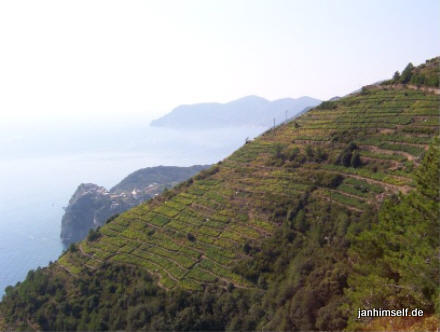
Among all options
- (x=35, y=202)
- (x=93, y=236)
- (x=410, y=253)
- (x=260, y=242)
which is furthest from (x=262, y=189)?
(x=35, y=202)

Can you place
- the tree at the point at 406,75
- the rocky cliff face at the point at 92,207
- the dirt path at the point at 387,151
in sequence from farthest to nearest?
the rocky cliff face at the point at 92,207
the tree at the point at 406,75
the dirt path at the point at 387,151

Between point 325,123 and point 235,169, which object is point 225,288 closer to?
point 235,169

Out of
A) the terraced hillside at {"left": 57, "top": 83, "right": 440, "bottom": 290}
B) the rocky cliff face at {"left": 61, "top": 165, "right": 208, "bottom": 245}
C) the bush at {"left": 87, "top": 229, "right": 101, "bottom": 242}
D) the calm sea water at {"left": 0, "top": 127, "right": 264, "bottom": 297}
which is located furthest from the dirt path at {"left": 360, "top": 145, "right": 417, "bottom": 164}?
the rocky cliff face at {"left": 61, "top": 165, "right": 208, "bottom": 245}

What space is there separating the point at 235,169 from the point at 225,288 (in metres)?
19.5

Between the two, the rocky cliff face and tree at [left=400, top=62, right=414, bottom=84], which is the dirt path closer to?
tree at [left=400, top=62, right=414, bottom=84]

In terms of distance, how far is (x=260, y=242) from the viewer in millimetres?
28094

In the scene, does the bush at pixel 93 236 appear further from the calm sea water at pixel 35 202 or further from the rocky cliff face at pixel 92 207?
the rocky cliff face at pixel 92 207

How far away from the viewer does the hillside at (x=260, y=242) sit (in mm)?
19578

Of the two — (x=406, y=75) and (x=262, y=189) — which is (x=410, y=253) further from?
(x=406, y=75)

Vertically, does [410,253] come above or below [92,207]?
above

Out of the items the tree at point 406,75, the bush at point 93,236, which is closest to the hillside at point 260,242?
the bush at point 93,236

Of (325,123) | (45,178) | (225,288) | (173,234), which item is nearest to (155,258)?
(173,234)

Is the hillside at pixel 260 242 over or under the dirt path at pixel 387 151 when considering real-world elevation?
under

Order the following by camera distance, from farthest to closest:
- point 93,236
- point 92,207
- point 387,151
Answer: point 92,207 < point 93,236 < point 387,151
